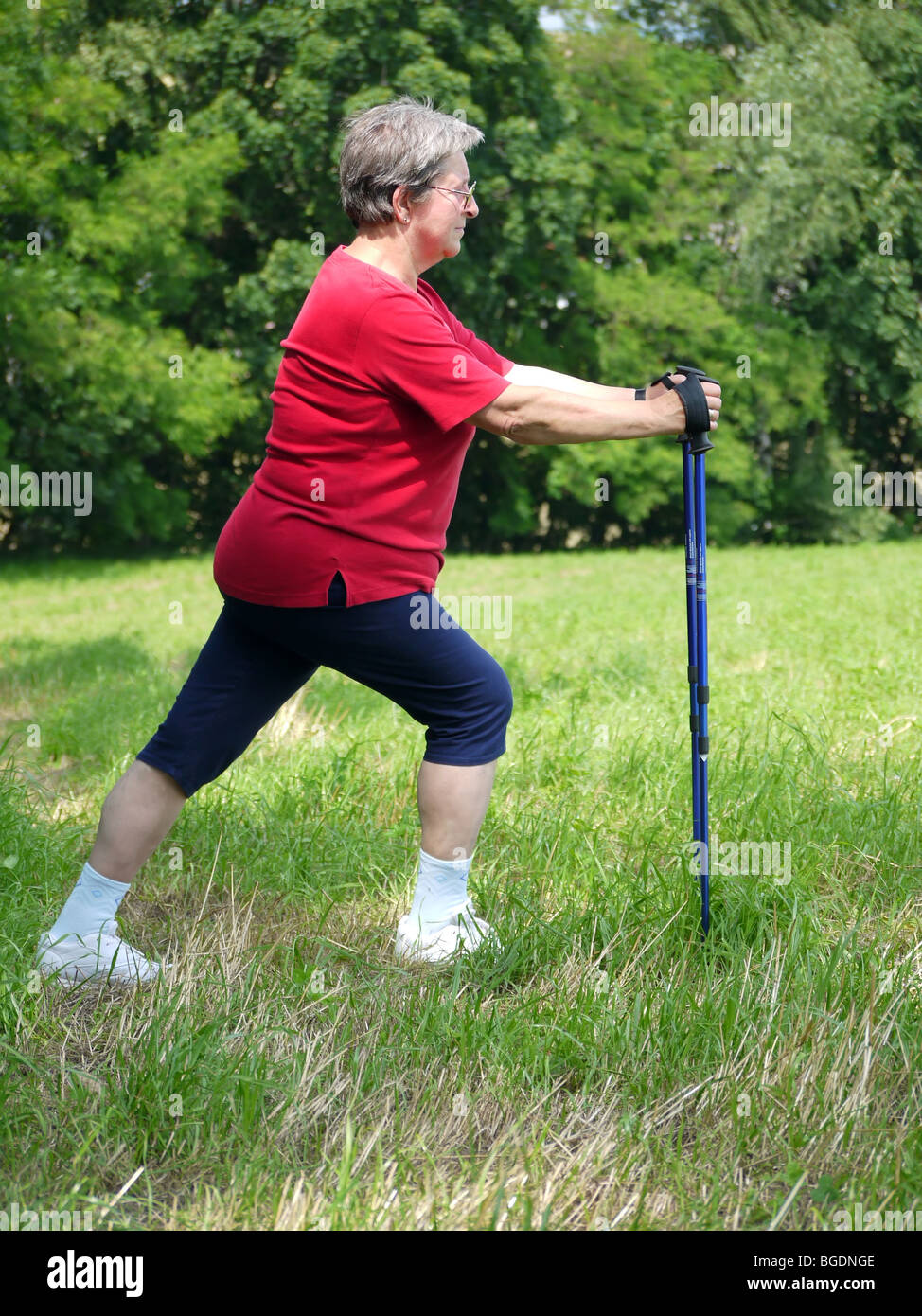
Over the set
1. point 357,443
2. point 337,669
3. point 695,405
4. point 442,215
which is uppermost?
point 442,215

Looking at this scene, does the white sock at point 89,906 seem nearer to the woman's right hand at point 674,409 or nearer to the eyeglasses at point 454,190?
the woman's right hand at point 674,409

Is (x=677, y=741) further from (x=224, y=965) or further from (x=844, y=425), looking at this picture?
(x=844, y=425)

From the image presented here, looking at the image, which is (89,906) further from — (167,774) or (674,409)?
(674,409)

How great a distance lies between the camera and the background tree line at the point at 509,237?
18562mm

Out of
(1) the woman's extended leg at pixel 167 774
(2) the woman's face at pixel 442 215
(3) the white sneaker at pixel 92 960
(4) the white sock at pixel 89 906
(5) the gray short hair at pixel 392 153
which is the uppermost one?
(5) the gray short hair at pixel 392 153

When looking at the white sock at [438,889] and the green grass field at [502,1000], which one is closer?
the green grass field at [502,1000]

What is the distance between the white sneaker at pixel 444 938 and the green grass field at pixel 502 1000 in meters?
A: 0.08

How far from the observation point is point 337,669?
3.08 meters

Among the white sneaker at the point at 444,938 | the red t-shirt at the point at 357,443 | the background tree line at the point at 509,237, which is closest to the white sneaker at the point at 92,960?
the white sneaker at the point at 444,938

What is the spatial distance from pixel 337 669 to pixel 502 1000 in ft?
2.95

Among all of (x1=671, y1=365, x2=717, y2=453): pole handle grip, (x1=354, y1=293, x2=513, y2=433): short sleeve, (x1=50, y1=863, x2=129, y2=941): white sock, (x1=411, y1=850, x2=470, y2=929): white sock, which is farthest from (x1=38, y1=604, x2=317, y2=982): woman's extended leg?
(x1=671, y1=365, x2=717, y2=453): pole handle grip

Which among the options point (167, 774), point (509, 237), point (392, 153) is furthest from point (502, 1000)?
point (509, 237)

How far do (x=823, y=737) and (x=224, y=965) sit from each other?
275 cm
